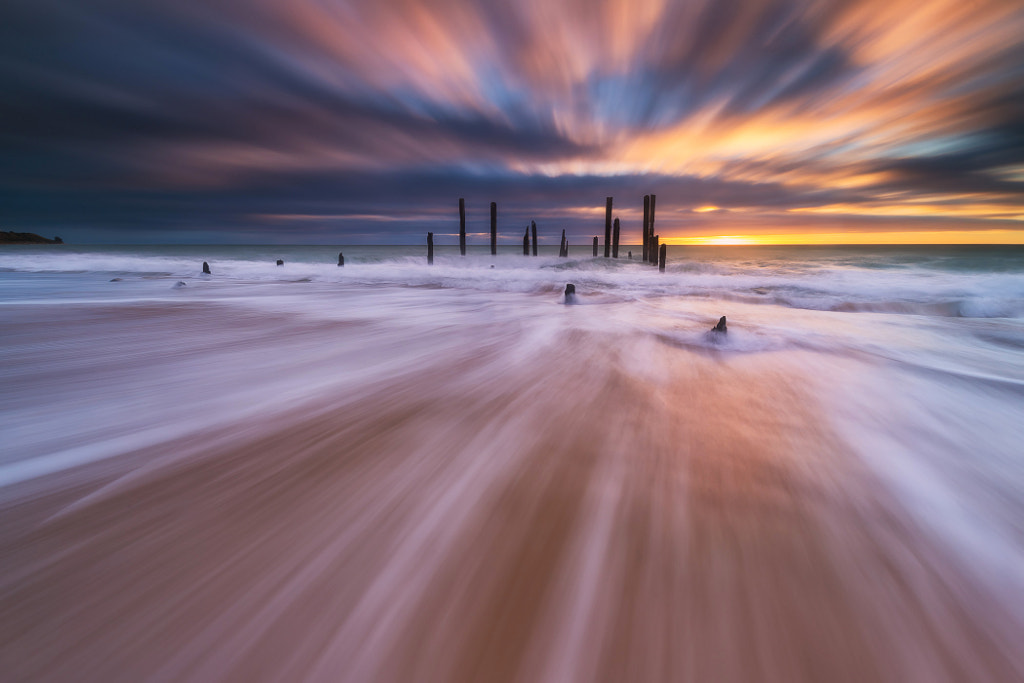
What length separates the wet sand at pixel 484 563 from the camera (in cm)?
87

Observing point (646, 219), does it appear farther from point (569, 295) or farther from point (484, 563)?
point (484, 563)

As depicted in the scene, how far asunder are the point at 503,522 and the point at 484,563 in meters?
0.20

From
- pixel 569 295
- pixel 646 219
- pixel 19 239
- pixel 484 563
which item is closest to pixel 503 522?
pixel 484 563

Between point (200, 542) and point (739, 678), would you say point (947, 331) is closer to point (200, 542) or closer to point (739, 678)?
point (739, 678)

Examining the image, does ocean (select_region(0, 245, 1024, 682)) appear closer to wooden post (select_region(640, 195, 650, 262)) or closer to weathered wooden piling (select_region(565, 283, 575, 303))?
weathered wooden piling (select_region(565, 283, 575, 303))

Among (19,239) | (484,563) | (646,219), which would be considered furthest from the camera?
(19,239)

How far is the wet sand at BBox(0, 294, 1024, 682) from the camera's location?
866 millimetres

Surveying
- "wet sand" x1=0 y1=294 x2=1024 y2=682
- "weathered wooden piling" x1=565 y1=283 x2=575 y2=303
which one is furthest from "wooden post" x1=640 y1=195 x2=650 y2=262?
"wet sand" x1=0 y1=294 x2=1024 y2=682

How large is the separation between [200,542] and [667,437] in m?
1.88

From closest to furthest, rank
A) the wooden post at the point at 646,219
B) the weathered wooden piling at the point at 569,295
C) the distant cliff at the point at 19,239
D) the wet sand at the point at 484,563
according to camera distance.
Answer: the wet sand at the point at 484,563, the weathered wooden piling at the point at 569,295, the wooden post at the point at 646,219, the distant cliff at the point at 19,239

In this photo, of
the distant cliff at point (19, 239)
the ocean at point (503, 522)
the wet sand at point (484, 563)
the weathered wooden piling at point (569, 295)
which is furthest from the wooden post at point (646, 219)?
the distant cliff at point (19, 239)

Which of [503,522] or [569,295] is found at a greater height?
[569,295]

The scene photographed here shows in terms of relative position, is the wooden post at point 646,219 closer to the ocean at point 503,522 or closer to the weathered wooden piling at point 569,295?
the weathered wooden piling at point 569,295

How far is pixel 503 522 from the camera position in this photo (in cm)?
133
